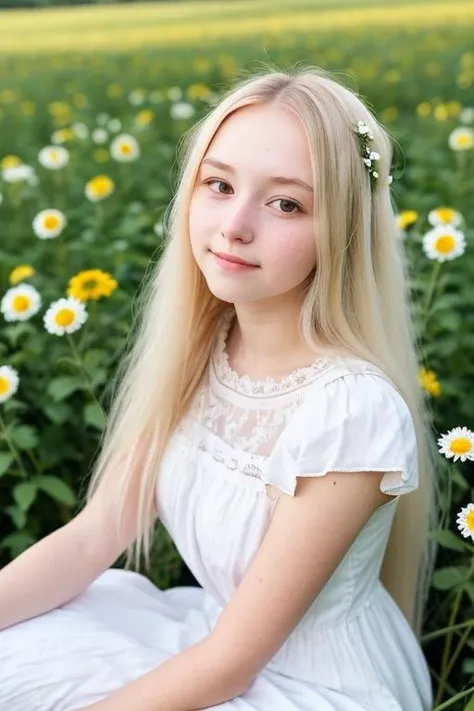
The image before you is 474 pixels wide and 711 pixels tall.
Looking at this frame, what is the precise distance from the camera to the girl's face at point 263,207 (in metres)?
1.20

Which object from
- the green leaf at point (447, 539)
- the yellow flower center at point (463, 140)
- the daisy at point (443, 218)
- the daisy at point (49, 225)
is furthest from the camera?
the yellow flower center at point (463, 140)

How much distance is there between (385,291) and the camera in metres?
1.37

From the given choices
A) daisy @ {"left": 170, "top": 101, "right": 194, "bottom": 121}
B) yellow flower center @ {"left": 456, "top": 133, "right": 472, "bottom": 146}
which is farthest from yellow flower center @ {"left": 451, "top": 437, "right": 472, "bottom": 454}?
daisy @ {"left": 170, "top": 101, "right": 194, "bottom": 121}

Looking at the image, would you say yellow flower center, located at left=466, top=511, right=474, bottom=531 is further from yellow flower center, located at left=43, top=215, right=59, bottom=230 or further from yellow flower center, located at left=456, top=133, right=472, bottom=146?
yellow flower center, located at left=456, top=133, right=472, bottom=146

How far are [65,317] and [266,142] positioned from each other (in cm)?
76

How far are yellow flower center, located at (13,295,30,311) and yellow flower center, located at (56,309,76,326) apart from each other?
0.23 metres

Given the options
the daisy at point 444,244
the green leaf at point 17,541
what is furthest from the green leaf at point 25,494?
the daisy at point 444,244

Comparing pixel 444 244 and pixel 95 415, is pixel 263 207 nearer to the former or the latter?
pixel 95 415

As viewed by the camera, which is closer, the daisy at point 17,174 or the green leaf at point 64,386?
the green leaf at point 64,386

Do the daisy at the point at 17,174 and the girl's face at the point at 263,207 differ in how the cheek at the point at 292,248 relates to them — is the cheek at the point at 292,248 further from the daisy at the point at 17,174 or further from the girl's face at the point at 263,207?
the daisy at the point at 17,174

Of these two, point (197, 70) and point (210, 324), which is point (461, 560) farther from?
point (197, 70)

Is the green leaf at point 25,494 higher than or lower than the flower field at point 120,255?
lower

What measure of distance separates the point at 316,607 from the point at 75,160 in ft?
8.01

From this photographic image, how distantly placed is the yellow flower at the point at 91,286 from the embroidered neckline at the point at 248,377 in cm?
61
